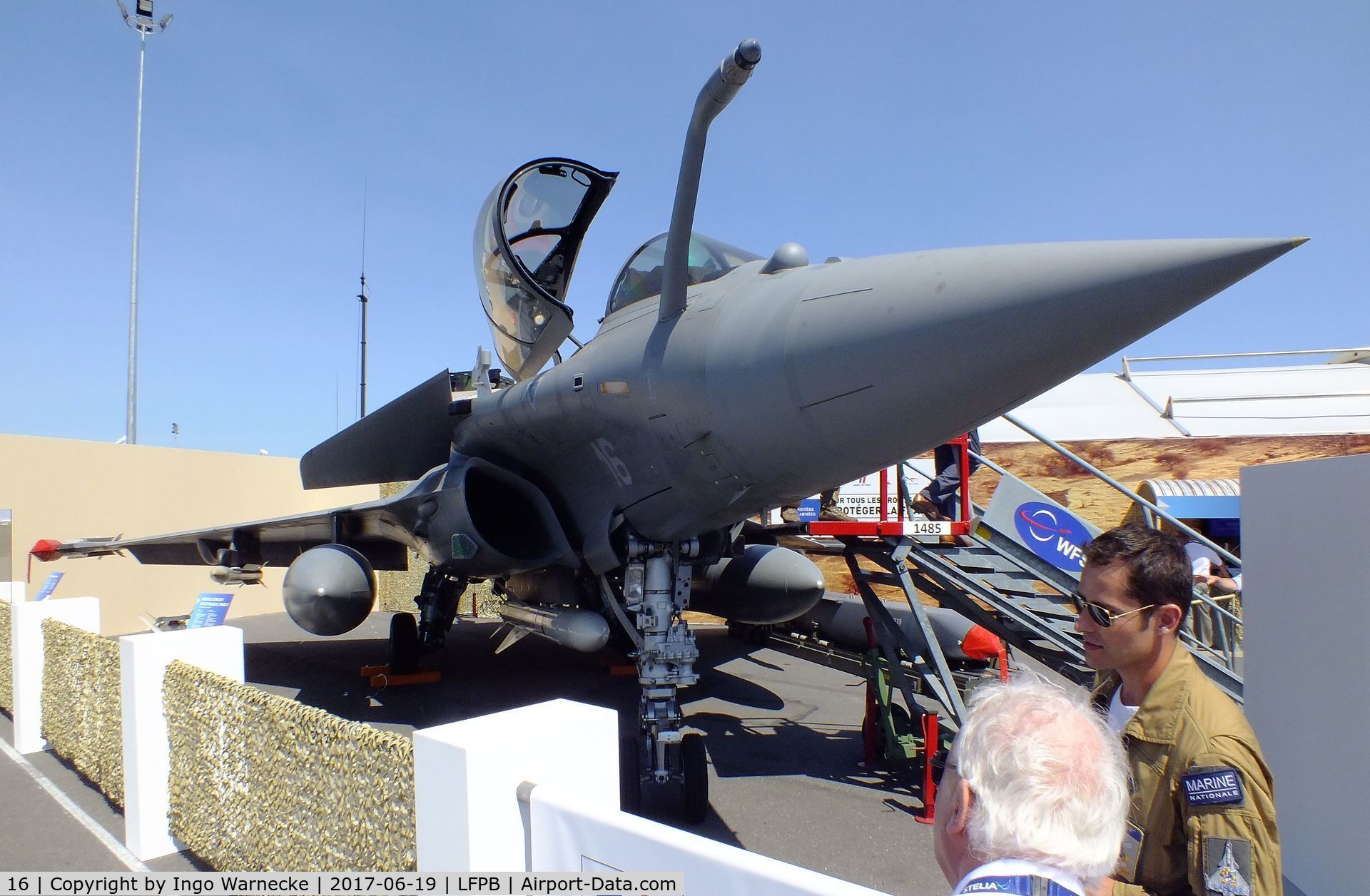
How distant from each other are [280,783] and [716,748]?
339 cm

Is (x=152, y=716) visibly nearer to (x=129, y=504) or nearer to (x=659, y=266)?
(x=659, y=266)

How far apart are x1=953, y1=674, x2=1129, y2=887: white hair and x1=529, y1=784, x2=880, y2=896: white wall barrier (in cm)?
29

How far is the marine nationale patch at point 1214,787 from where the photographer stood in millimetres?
1339

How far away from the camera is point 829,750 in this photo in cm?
564

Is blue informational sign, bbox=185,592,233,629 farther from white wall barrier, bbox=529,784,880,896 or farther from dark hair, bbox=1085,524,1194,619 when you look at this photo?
dark hair, bbox=1085,524,1194,619

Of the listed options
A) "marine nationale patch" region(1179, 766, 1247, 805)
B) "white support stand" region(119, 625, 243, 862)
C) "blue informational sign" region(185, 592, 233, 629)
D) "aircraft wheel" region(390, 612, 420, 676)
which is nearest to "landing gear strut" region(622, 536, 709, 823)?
"white support stand" region(119, 625, 243, 862)

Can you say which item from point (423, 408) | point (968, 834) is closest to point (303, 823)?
point (968, 834)

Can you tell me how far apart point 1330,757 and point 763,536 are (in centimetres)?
485

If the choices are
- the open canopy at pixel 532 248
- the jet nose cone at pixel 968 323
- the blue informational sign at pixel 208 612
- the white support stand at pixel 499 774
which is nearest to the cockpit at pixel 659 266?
the open canopy at pixel 532 248

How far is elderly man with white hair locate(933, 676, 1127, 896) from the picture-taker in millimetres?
963

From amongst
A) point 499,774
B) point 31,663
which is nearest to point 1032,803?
point 499,774

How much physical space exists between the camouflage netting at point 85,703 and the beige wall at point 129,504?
6.24 metres

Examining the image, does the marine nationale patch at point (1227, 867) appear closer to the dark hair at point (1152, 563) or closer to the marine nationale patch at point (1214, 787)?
the marine nationale patch at point (1214, 787)

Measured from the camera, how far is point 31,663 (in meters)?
5.90
